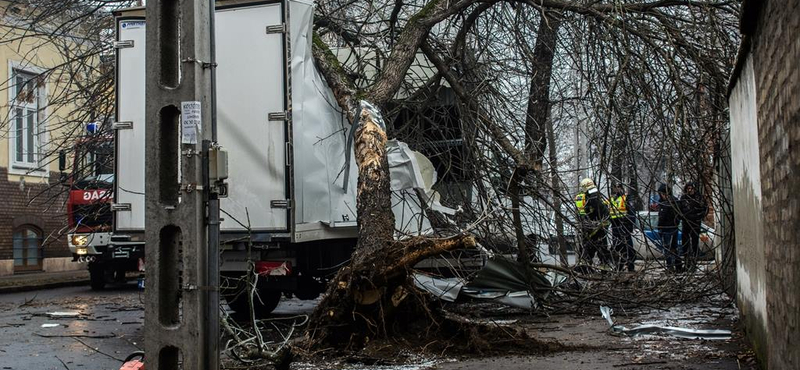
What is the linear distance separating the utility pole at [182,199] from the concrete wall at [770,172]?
327cm

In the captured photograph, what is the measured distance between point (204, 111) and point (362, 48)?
7.44 metres

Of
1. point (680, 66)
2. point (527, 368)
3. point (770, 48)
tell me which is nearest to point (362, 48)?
point (680, 66)

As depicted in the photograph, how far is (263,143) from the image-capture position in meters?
9.53

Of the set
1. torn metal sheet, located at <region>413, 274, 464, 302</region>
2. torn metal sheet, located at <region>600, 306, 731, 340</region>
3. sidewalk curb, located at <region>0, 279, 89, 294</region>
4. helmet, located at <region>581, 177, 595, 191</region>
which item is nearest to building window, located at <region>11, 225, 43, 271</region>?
sidewalk curb, located at <region>0, 279, 89, 294</region>

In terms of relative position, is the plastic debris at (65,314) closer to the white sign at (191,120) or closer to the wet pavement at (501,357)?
the wet pavement at (501,357)

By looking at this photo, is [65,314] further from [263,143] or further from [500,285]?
[500,285]

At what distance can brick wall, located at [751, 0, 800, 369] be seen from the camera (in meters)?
3.92

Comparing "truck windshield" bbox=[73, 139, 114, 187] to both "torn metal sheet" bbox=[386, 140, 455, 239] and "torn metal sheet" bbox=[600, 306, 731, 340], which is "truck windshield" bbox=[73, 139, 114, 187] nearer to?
"torn metal sheet" bbox=[386, 140, 455, 239]

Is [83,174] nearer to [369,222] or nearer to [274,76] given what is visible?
[274,76]

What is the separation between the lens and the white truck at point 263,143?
9.49 meters

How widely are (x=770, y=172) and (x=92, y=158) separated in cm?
1049

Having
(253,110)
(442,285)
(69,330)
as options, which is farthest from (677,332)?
(69,330)

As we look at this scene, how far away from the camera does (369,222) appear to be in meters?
8.34

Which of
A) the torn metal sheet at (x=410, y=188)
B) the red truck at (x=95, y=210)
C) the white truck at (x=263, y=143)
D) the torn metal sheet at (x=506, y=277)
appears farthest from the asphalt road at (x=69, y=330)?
the torn metal sheet at (x=506, y=277)
